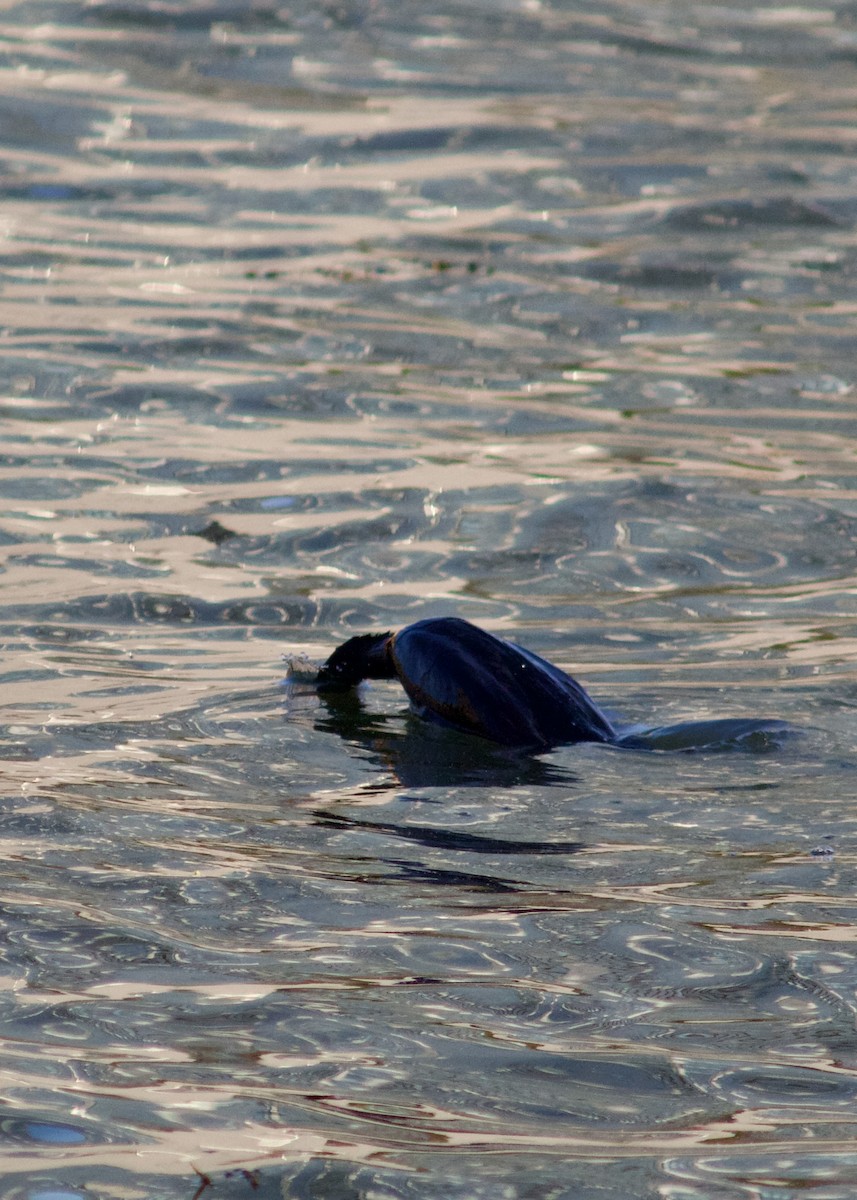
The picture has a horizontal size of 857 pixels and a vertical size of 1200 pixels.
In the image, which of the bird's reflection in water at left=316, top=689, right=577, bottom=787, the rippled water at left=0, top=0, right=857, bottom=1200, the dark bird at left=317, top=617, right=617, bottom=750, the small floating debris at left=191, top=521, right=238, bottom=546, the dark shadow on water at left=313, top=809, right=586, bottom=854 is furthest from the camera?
the small floating debris at left=191, top=521, right=238, bottom=546

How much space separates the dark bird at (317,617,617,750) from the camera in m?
5.44

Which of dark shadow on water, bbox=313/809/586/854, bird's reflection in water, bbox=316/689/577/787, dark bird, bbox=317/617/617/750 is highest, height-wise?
dark bird, bbox=317/617/617/750

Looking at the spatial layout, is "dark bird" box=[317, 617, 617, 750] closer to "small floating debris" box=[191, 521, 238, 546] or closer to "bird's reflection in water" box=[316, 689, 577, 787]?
"bird's reflection in water" box=[316, 689, 577, 787]

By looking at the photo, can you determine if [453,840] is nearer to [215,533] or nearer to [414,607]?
[414,607]

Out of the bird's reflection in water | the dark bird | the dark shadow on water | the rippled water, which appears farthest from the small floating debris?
the dark shadow on water

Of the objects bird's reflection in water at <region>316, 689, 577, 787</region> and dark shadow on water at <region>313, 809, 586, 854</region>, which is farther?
bird's reflection in water at <region>316, 689, 577, 787</region>

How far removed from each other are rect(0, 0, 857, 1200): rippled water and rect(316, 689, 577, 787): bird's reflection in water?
0.06ft

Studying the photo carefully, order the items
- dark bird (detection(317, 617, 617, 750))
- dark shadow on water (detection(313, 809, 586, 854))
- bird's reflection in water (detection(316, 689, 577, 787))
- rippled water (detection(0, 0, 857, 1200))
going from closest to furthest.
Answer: rippled water (detection(0, 0, 857, 1200)) < dark shadow on water (detection(313, 809, 586, 854)) < bird's reflection in water (detection(316, 689, 577, 787)) < dark bird (detection(317, 617, 617, 750))

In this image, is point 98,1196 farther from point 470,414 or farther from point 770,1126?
point 470,414

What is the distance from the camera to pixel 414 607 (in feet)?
22.5

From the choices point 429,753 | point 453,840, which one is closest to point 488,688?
point 429,753

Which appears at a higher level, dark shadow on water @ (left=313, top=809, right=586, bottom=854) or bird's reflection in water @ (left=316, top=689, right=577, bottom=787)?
dark shadow on water @ (left=313, top=809, right=586, bottom=854)

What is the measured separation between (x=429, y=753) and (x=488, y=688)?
0.26 meters

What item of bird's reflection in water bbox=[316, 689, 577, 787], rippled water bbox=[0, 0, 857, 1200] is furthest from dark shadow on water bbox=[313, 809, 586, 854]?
bird's reflection in water bbox=[316, 689, 577, 787]
